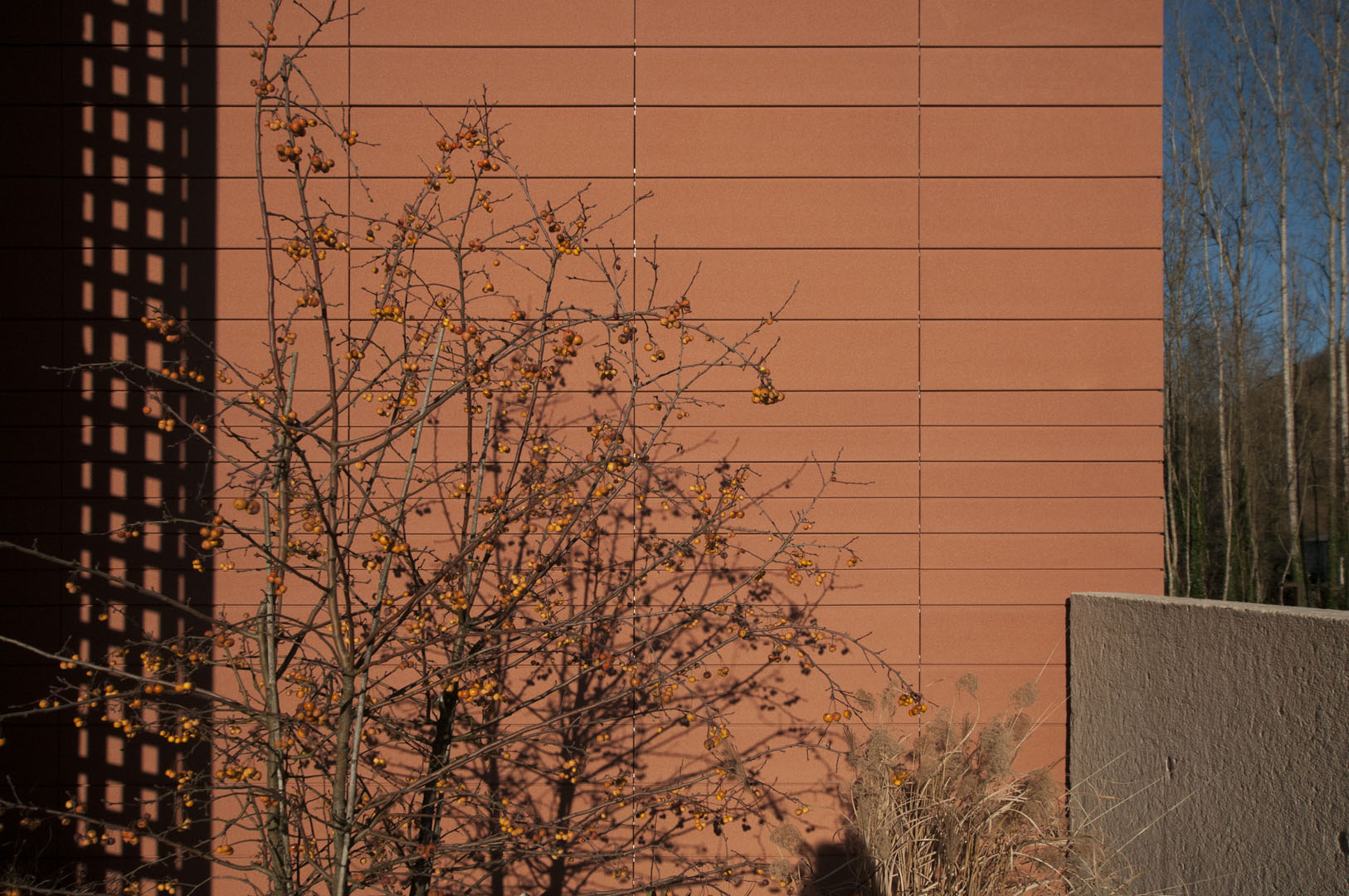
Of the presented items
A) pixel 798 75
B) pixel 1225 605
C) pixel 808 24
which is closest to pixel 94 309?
pixel 798 75

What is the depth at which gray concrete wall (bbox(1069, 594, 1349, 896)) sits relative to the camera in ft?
6.59

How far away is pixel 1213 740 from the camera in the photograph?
95.0 inches

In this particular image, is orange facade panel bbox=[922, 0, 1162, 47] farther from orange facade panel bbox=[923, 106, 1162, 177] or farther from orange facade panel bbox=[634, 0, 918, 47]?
orange facade panel bbox=[923, 106, 1162, 177]

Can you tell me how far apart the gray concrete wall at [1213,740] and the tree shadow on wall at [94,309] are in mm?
3222

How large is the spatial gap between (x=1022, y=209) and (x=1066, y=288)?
0.34m

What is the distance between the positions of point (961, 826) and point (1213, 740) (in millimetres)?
759

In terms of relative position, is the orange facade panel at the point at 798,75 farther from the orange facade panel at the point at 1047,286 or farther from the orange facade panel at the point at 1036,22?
the orange facade panel at the point at 1047,286

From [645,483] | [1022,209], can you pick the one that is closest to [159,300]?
[645,483]

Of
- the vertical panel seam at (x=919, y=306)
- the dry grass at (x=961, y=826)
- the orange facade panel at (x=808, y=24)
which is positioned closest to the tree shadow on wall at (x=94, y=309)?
the orange facade panel at (x=808, y=24)

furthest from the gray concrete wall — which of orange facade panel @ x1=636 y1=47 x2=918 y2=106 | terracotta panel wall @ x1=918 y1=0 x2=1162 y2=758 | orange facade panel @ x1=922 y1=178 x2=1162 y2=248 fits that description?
orange facade panel @ x1=636 y1=47 x2=918 y2=106

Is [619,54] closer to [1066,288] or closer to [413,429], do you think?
[413,429]

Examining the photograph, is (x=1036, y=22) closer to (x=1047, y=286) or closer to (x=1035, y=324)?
(x=1047, y=286)

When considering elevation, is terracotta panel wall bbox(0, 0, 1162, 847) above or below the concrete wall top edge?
above

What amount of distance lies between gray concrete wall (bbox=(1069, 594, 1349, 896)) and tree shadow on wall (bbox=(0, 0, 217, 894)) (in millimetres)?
3222
